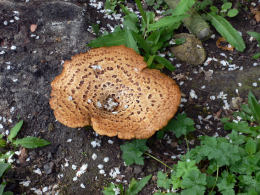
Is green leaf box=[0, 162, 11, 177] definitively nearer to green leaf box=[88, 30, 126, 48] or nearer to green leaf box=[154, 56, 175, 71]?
green leaf box=[88, 30, 126, 48]

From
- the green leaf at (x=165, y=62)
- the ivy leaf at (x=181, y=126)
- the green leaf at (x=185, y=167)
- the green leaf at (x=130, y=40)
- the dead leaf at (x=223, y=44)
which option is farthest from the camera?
the dead leaf at (x=223, y=44)

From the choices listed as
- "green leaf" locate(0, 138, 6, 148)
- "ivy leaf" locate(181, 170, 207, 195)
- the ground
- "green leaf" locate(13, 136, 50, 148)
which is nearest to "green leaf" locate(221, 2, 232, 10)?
the ground

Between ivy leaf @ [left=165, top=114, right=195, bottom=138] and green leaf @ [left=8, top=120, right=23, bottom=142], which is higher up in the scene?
ivy leaf @ [left=165, top=114, right=195, bottom=138]

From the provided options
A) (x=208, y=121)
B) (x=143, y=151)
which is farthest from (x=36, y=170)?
(x=208, y=121)

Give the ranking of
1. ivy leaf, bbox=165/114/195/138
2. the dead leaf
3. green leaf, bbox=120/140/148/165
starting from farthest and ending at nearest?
the dead leaf
ivy leaf, bbox=165/114/195/138
green leaf, bbox=120/140/148/165

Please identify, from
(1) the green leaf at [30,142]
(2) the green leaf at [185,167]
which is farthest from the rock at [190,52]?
(1) the green leaf at [30,142]

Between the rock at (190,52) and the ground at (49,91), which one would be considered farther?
the rock at (190,52)

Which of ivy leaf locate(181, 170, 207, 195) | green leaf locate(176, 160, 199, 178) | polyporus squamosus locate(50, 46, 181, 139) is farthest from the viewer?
polyporus squamosus locate(50, 46, 181, 139)

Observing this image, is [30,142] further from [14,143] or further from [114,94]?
[114,94]

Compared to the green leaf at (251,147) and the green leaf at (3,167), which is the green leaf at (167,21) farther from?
the green leaf at (3,167)
